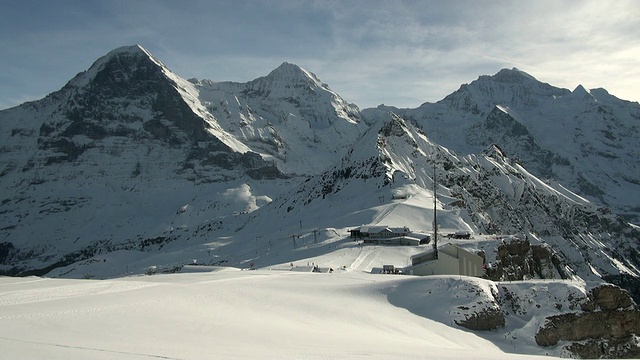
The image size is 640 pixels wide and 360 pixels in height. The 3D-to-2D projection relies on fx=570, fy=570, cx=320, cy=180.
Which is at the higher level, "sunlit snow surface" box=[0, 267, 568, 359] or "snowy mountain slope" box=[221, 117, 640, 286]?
"snowy mountain slope" box=[221, 117, 640, 286]

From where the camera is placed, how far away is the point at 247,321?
20203mm

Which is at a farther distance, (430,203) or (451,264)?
(430,203)

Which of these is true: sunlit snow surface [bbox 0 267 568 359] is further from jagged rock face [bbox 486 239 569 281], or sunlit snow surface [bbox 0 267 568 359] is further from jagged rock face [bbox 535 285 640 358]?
jagged rock face [bbox 486 239 569 281]

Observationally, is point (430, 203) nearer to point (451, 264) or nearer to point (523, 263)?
point (523, 263)

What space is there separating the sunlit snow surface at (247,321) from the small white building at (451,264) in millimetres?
14059

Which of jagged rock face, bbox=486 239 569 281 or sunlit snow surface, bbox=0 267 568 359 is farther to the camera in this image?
jagged rock face, bbox=486 239 569 281

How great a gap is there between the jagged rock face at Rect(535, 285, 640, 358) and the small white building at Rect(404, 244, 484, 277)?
15.8m

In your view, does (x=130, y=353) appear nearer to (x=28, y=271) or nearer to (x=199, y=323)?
(x=199, y=323)

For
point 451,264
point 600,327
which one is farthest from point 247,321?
point 451,264

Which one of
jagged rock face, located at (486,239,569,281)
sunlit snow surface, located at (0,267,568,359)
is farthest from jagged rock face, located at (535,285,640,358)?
jagged rock face, located at (486,239,569,281)

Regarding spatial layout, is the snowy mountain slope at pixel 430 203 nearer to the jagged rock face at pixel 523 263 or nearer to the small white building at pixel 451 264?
the jagged rock face at pixel 523 263

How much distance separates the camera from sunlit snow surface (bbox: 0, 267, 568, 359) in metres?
14.6

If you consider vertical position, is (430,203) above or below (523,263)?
above

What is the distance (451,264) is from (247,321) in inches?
1112
